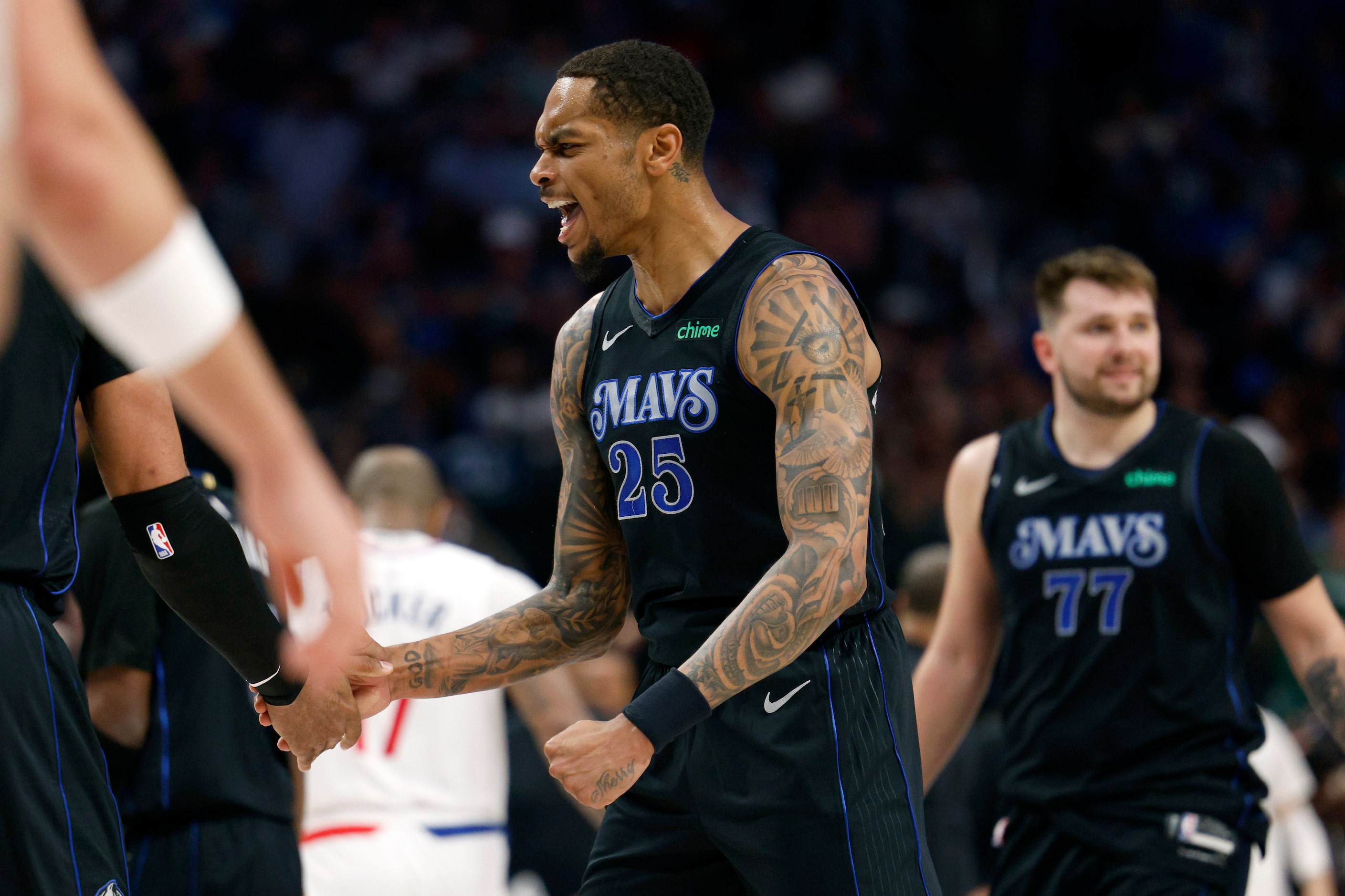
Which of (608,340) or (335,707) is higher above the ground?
(608,340)

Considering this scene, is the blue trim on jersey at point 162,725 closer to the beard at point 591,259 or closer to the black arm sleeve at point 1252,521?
the beard at point 591,259

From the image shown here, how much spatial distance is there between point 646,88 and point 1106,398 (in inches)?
84.2

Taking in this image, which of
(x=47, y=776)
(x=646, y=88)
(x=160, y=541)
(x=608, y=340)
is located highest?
(x=646, y=88)

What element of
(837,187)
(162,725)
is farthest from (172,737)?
Answer: (837,187)

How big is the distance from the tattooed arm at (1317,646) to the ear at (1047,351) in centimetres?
110

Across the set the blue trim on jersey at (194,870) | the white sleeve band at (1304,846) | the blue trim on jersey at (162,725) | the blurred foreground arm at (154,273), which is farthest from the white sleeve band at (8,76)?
the white sleeve band at (1304,846)

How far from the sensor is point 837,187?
46.6ft

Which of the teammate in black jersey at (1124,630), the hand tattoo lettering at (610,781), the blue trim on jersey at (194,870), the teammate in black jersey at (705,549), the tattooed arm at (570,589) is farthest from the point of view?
the blue trim on jersey at (194,870)

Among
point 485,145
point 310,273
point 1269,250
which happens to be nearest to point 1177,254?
point 1269,250

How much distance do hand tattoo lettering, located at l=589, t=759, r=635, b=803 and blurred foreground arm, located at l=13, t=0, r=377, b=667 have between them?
1575mm

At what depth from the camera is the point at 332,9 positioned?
1421 centimetres

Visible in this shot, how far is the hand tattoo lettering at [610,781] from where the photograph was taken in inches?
121

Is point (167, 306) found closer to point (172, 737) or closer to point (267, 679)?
point (267, 679)

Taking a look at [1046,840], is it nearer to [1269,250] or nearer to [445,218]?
[445,218]
